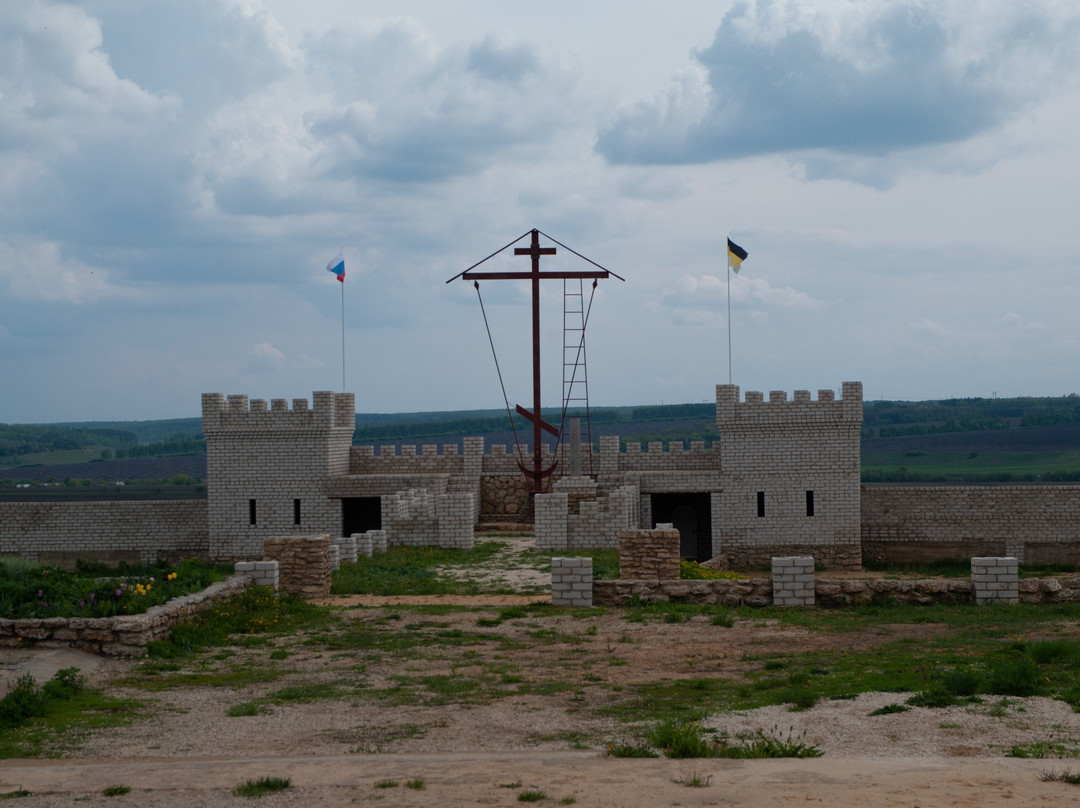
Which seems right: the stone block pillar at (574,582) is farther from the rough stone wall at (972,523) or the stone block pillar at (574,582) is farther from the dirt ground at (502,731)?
the rough stone wall at (972,523)

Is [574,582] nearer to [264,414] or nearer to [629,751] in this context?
[629,751]

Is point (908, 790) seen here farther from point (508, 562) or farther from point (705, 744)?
point (508, 562)

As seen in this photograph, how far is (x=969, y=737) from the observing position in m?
9.52

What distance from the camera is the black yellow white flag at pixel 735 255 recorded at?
114 feet

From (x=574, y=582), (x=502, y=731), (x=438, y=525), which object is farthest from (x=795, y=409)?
(x=502, y=731)

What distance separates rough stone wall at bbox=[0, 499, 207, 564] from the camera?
34500 mm

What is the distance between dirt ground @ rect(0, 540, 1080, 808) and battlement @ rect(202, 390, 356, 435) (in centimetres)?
1789

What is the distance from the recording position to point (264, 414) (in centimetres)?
3322


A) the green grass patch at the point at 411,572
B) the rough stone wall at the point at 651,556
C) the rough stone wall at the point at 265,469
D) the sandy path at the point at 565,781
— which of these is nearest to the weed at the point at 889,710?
the sandy path at the point at 565,781

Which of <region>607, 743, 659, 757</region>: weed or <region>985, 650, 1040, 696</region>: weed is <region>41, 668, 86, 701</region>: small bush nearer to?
<region>607, 743, 659, 757</region>: weed

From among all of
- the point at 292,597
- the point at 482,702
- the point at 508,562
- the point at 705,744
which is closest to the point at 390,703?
the point at 482,702

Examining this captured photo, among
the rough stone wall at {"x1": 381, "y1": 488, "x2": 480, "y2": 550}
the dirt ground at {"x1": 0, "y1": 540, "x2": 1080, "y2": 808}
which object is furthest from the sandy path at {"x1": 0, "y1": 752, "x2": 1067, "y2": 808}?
the rough stone wall at {"x1": 381, "y1": 488, "x2": 480, "y2": 550}

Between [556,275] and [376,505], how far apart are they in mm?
8871

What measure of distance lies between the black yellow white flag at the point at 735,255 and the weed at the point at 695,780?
2777 centimetres
